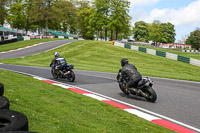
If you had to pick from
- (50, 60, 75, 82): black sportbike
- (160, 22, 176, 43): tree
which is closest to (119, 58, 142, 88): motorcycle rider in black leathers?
(50, 60, 75, 82): black sportbike

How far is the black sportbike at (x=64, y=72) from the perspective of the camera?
37.0 feet

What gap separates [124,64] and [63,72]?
4649mm

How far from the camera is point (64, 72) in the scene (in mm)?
11719

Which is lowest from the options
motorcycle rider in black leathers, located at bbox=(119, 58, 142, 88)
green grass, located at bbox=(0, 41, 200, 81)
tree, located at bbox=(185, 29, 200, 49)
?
green grass, located at bbox=(0, 41, 200, 81)

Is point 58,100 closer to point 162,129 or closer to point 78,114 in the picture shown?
point 78,114

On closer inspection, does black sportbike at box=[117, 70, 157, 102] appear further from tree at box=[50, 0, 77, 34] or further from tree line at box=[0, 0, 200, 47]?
tree at box=[50, 0, 77, 34]

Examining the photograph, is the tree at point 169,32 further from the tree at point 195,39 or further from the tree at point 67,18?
the tree at point 67,18

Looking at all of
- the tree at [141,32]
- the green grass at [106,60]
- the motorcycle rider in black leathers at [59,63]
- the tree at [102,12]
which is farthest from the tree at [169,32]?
the motorcycle rider in black leathers at [59,63]

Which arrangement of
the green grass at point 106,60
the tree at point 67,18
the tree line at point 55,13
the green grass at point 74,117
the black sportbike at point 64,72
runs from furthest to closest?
the tree at point 67,18 → the tree line at point 55,13 → the green grass at point 106,60 → the black sportbike at point 64,72 → the green grass at point 74,117

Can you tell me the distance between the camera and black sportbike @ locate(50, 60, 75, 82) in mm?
11289

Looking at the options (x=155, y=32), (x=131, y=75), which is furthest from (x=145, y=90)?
(x=155, y=32)

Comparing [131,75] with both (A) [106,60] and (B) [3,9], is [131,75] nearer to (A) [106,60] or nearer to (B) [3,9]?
(A) [106,60]

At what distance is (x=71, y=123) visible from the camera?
450 cm

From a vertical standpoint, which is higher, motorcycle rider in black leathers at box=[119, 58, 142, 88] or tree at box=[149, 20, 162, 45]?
tree at box=[149, 20, 162, 45]
